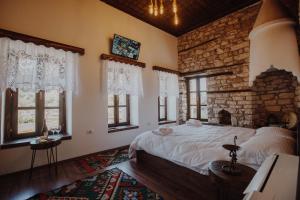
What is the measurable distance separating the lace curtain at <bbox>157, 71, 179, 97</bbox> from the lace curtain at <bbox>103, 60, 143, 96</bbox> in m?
0.87

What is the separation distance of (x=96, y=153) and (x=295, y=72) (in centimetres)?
408

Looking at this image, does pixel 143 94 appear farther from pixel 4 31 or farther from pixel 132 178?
pixel 4 31

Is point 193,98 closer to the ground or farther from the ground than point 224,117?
farther from the ground

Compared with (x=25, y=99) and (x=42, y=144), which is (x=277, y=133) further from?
(x=25, y=99)

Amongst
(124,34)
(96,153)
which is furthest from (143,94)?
(96,153)

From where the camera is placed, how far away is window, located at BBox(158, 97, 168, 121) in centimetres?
508

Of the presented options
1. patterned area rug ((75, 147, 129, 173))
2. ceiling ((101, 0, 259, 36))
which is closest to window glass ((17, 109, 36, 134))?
patterned area rug ((75, 147, 129, 173))

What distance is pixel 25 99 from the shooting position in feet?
8.79

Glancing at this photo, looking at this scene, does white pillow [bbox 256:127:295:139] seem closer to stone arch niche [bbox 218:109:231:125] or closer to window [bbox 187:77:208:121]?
stone arch niche [bbox 218:109:231:125]

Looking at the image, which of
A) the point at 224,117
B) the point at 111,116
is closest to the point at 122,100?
the point at 111,116

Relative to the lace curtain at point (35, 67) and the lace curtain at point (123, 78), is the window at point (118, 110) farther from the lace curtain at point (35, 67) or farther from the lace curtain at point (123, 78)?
the lace curtain at point (35, 67)

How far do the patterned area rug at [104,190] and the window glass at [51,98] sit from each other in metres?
1.60

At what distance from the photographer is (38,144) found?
2281 mm

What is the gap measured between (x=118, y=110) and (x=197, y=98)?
255cm
